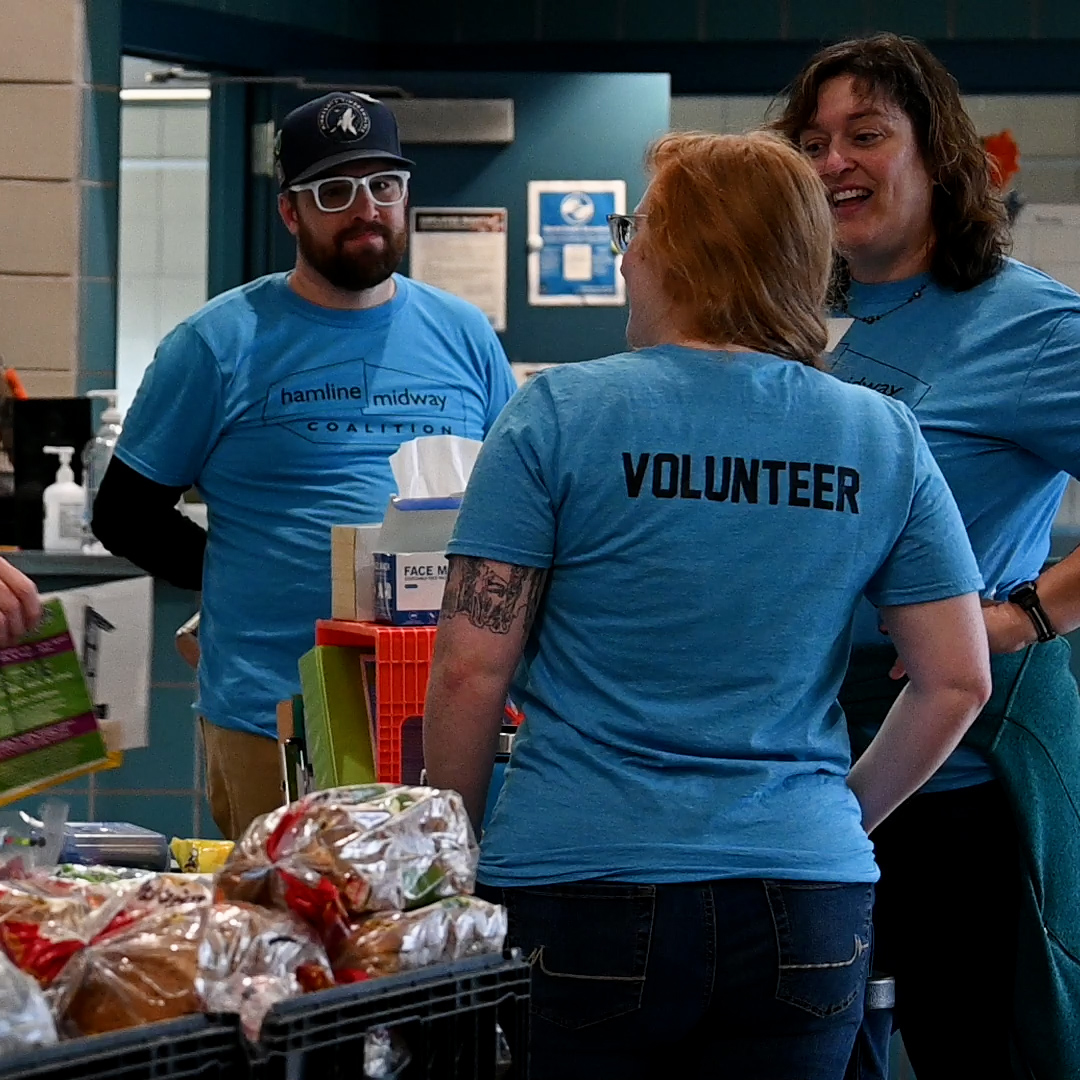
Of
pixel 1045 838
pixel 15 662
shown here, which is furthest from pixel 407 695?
pixel 1045 838

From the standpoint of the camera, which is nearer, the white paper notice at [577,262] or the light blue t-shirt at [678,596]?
the light blue t-shirt at [678,596]

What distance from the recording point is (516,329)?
17.4ft

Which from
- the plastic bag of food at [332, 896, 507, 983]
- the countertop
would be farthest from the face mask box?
the countertop

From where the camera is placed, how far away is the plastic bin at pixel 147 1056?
956 mm

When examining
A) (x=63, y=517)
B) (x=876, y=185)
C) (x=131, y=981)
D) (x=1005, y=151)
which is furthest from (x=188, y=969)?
(x=1005, y=151)

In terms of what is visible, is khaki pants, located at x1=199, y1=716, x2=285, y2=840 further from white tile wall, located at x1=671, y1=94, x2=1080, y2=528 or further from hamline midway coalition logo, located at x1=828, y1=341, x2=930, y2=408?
white tile wall, located at x1=671, y1=94, x2=1080, y2=528

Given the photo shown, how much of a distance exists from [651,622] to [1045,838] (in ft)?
2.36

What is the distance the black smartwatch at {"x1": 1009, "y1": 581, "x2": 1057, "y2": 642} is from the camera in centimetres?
192

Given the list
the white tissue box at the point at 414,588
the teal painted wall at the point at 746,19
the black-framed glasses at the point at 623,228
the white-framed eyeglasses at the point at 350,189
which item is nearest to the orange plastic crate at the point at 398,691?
the white tissue box at the point at 414,588

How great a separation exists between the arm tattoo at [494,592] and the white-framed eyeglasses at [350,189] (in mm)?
1530

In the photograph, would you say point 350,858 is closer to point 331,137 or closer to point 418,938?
point 418,938

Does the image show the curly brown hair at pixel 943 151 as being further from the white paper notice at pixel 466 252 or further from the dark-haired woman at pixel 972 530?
the white paper notice at pixel 466 252

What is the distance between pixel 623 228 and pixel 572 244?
3610 millimetres

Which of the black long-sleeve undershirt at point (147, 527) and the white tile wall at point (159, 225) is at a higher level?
the white tile wall at point (159, 225)
